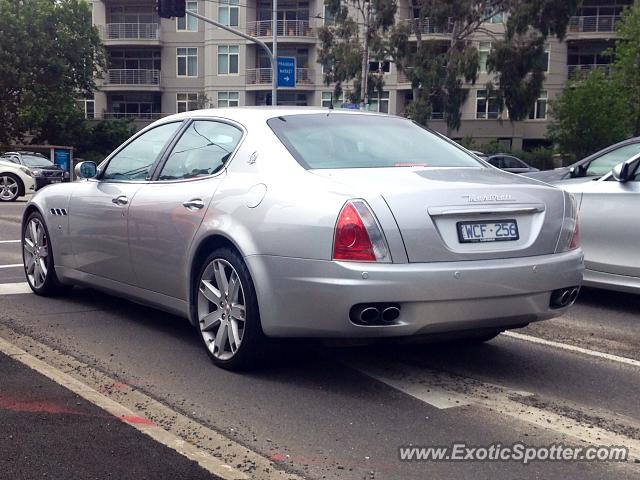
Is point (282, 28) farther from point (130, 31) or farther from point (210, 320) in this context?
point (210, 320)

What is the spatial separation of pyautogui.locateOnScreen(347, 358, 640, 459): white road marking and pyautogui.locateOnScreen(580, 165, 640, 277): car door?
2.85 metres

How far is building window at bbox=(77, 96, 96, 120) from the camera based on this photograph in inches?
2432

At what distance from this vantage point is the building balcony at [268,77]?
182 feet

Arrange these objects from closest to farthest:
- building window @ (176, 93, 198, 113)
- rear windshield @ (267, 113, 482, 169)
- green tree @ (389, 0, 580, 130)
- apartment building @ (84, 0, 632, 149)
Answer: rear windshield @ (267, 113, 482, 169)
green tree @ (389, 0, 580, 130)
apartment building @ (84, 0, 632, 149)
building window @ (176, 93, 198, 113)

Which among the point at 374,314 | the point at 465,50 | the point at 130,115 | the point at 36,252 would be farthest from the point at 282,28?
the point at 374,314

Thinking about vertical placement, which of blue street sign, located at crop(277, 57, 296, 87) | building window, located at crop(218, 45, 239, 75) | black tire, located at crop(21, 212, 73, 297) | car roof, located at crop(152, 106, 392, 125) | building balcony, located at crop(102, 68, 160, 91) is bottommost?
black tire, located at crop(21, 212, 73, 297)

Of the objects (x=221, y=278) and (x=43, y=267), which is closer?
(x=221, y=278)

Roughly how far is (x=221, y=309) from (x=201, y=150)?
3.91ft

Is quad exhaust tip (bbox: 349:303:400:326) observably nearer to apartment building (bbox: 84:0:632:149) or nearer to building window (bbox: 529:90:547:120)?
apartment building (bbox: 84:0:632:149)

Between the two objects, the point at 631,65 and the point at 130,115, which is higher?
the point at 631,65

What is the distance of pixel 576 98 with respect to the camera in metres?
36.5

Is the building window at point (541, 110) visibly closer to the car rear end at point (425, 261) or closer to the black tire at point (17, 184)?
the black tire at point (17, 184)

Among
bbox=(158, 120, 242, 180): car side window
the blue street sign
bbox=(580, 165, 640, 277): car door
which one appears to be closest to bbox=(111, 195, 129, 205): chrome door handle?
bbox=(158, 120, 242, 180): car side window

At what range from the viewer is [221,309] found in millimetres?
5160
